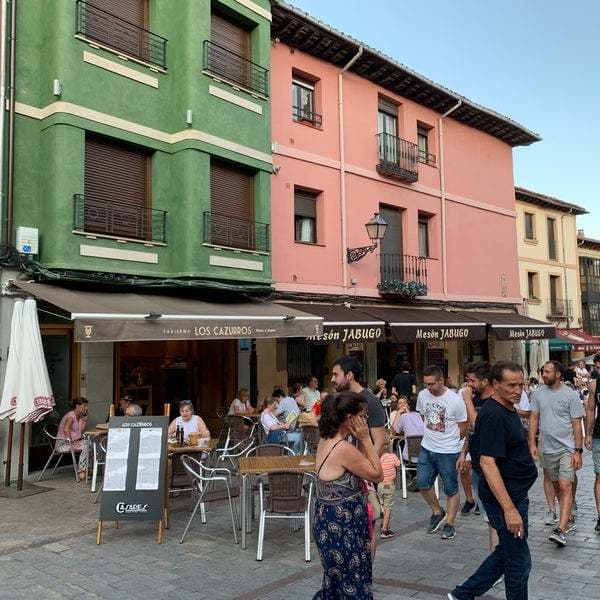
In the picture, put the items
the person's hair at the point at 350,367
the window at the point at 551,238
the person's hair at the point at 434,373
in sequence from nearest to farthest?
1. the person's hair at the point at 350,367
2. the person's hair at the point at 434,373
3. the window at the point at 551,238

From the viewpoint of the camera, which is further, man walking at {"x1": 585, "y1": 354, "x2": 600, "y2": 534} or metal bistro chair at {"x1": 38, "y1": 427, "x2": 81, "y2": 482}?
metal bistro chair at {"x1": 38, "y1": 427, "x2": 81, "y2": 482}

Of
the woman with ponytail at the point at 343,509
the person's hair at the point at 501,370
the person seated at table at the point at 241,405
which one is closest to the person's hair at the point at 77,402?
the person seated at table at the point at 241,405

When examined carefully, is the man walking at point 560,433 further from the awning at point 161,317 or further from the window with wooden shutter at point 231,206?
the window with wooden shutter at point 231,206

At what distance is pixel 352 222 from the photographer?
1662cm

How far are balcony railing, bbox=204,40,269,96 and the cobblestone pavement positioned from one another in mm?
8997

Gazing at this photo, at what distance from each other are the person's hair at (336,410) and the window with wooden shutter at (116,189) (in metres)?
7.80

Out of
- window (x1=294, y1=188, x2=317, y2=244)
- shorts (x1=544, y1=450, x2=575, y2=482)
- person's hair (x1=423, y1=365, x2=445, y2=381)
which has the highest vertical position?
window (x1=294, y1=188, x2=317, y2=244)

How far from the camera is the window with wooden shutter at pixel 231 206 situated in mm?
12898

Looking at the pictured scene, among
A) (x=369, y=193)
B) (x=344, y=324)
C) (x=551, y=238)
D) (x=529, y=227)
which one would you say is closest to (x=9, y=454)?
(x=344, y=324)

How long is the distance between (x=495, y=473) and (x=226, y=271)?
360 inches

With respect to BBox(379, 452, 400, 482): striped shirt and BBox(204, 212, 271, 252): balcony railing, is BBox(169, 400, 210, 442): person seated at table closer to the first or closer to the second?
BBox(379, 452, 400, 482): striped shirt

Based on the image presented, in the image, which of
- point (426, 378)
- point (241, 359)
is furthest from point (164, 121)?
point (426, 378)

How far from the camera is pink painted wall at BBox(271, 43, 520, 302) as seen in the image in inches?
595

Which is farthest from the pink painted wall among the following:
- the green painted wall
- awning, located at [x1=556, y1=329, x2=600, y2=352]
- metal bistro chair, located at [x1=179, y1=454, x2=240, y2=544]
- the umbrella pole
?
metal bistro chair, located at [x1=179, y1=454, x2=240, y2=544]
